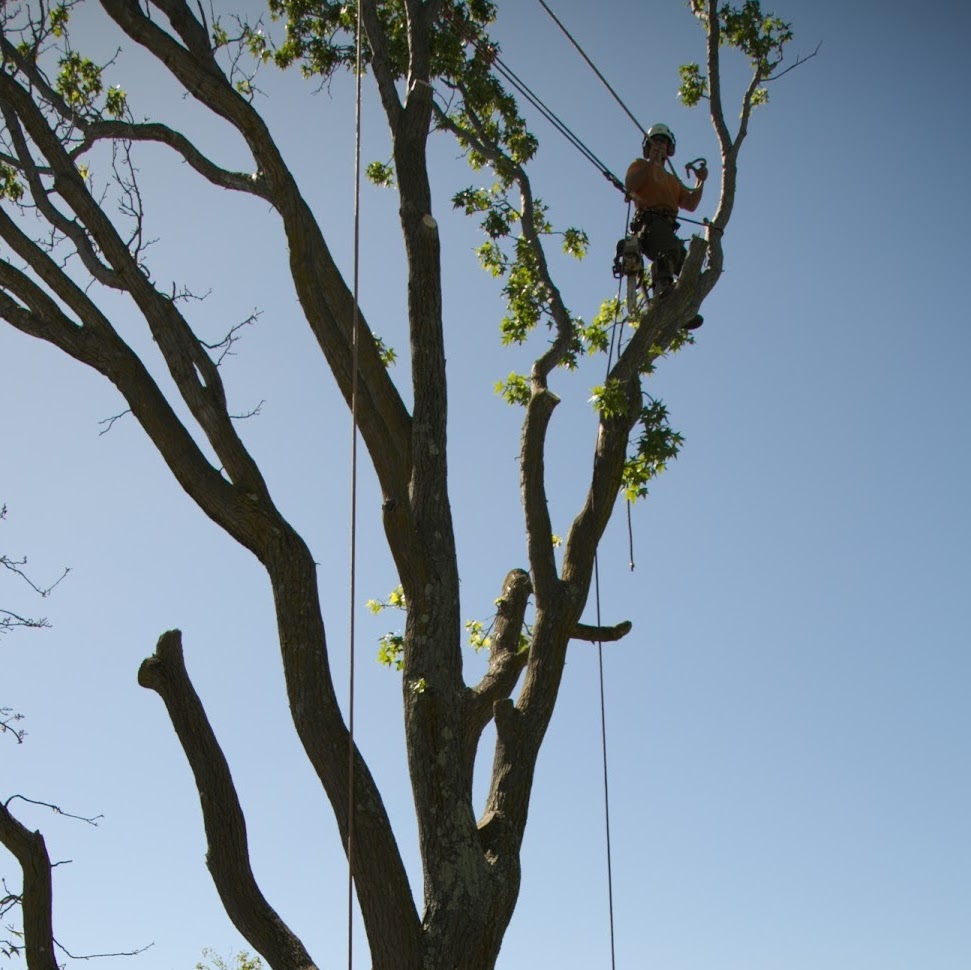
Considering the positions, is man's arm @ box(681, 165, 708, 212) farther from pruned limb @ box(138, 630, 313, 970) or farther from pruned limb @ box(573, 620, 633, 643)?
pruned limb @ box(138, 630, 313, 970)

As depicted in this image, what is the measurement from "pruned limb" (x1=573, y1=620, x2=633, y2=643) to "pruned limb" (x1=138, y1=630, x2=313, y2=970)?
2119mm

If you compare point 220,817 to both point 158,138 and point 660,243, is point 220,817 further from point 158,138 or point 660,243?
point 660,243

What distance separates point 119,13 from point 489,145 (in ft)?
9.00

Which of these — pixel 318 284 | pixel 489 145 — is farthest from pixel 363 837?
pixel 489 145

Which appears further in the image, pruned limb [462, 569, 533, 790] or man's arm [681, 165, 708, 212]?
man's arm [681, 165, 708, 212]

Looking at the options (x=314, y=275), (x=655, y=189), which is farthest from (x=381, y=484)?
(x=655, y=189)

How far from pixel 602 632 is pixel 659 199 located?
8.85 ft

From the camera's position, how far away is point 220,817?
4781 millimetres

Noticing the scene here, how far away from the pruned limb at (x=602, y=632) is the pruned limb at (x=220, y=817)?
6.95 feet

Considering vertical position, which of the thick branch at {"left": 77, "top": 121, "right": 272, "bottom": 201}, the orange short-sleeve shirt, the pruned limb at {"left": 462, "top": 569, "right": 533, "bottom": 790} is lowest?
the pruned limb at {"left": 462, "top": 569, "right": 533, "bottom": 790}

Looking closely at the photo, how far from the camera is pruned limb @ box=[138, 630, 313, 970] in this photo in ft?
15.5

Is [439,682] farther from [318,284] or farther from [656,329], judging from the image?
[656,329]

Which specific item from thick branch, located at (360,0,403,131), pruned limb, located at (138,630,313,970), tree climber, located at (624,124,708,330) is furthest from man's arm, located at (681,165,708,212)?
pruned limb, located at (138,630,313,970)

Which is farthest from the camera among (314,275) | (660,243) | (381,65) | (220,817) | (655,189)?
(655,189)
